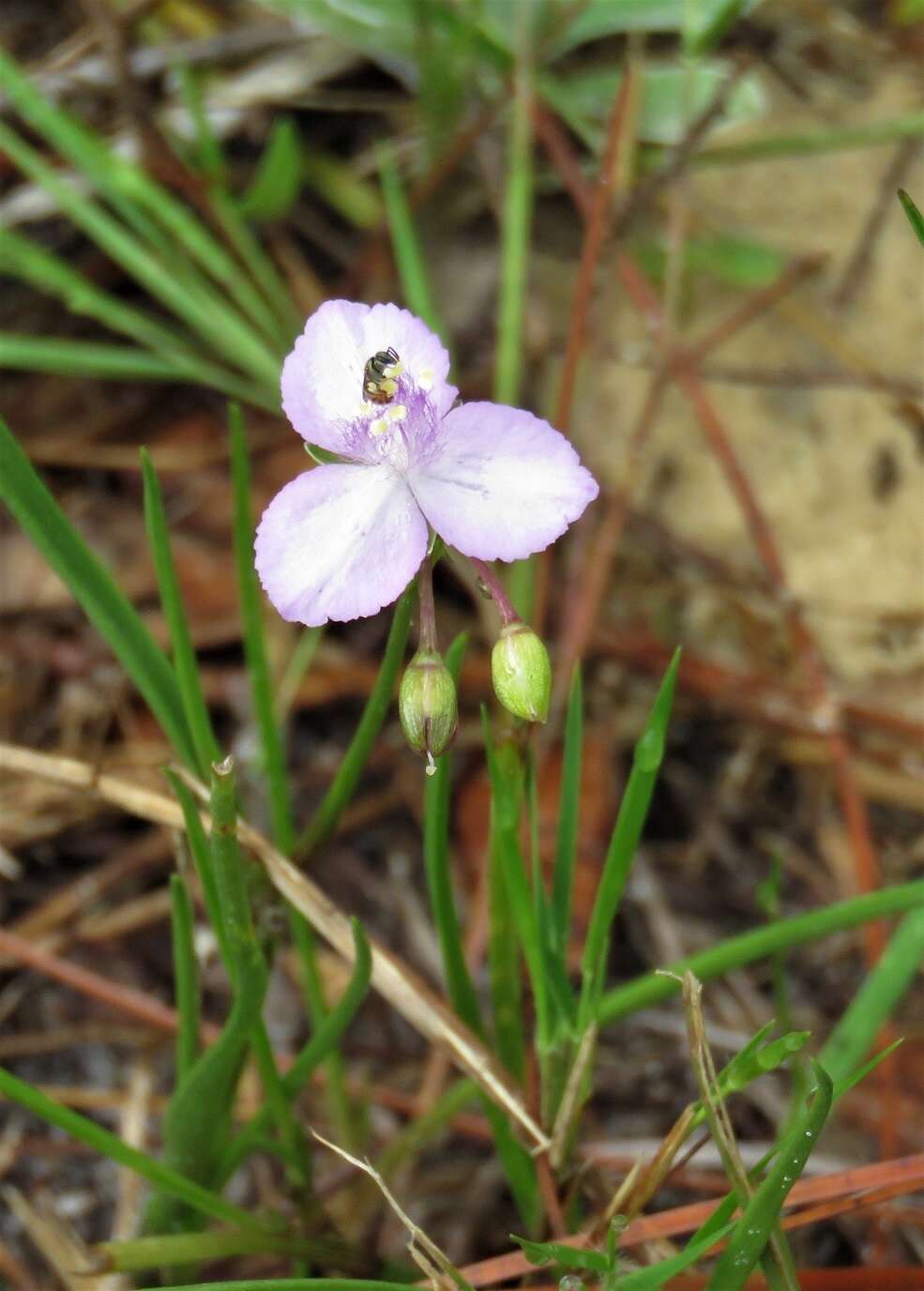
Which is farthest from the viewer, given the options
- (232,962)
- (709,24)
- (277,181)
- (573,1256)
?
(277,181)

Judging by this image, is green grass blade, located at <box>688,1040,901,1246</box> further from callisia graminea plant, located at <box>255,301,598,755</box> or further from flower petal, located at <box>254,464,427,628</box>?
flower petal, located at <box>254,464,427,628</box>

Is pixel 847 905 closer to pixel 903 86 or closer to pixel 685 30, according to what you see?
pixel 685 30

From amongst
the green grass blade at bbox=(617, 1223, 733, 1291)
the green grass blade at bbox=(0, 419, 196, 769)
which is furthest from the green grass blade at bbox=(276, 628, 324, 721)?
the green grass blade at bbox=(617, 1223, 733, 1291)

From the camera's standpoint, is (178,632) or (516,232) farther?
(516,232)

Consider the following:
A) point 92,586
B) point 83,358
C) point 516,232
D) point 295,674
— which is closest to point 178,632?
point 92,586

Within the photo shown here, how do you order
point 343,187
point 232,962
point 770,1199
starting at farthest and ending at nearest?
1. point 343,187
2. point 232,962
3. point 770,1199

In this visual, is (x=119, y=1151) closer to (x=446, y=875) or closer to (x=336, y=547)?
(x=446, y=875)
